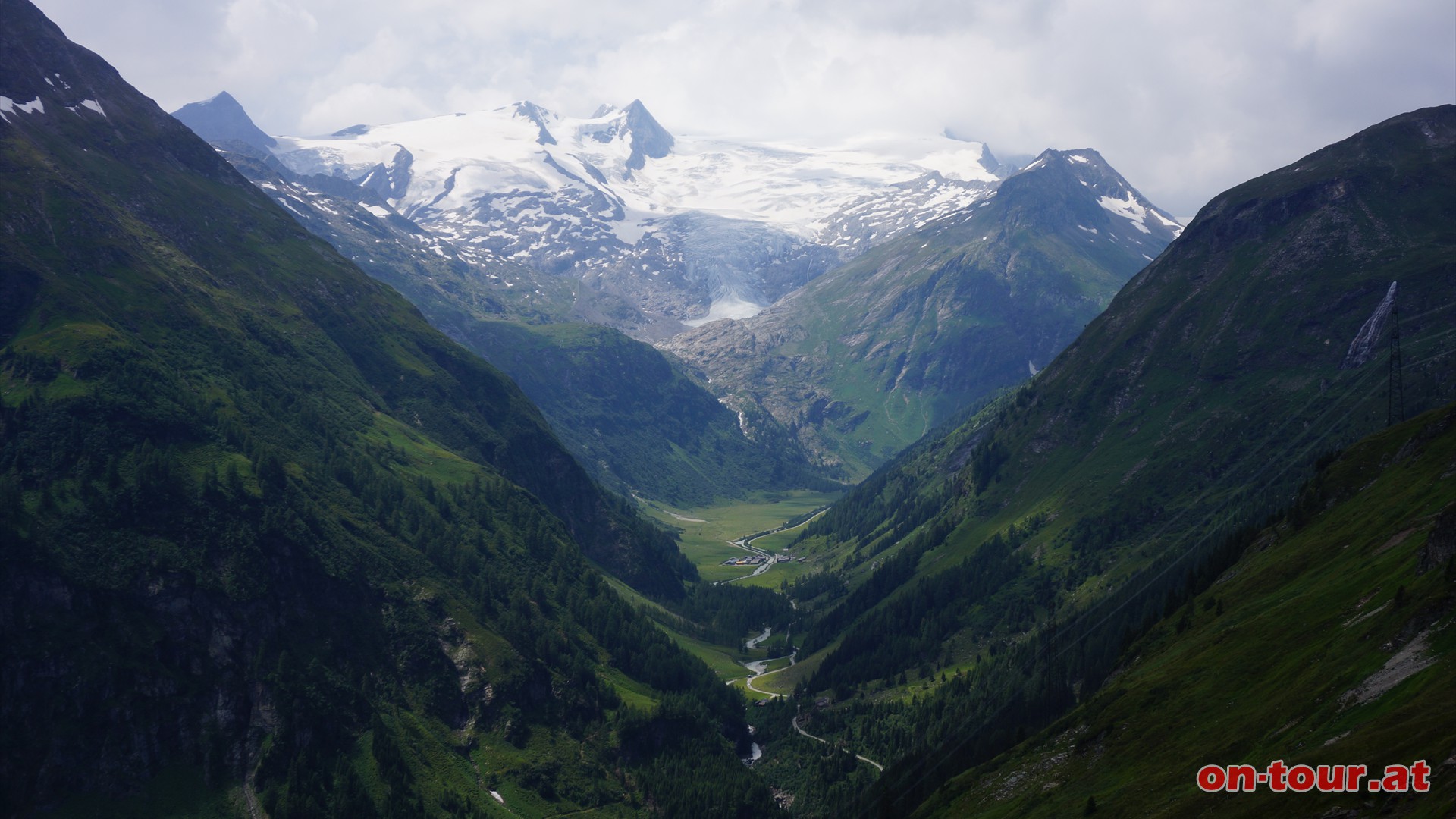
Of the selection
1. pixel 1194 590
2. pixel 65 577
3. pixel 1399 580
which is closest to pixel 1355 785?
pixel 1399 580

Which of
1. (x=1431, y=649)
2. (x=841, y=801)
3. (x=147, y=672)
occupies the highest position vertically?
(x=1431, y=649)

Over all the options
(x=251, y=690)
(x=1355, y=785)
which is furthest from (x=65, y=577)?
(x=1355, y=785)

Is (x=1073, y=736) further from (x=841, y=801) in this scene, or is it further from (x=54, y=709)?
(x=54, y=709)

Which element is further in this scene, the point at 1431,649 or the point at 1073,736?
the point at 1073,736

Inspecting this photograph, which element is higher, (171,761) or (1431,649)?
(1431,649)

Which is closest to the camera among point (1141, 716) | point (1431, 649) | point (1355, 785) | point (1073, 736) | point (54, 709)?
point (1355, 785)

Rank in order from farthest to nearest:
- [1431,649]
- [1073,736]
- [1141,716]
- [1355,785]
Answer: [1073,736]
[1141,716]
[1431,649]
[1355,785]
